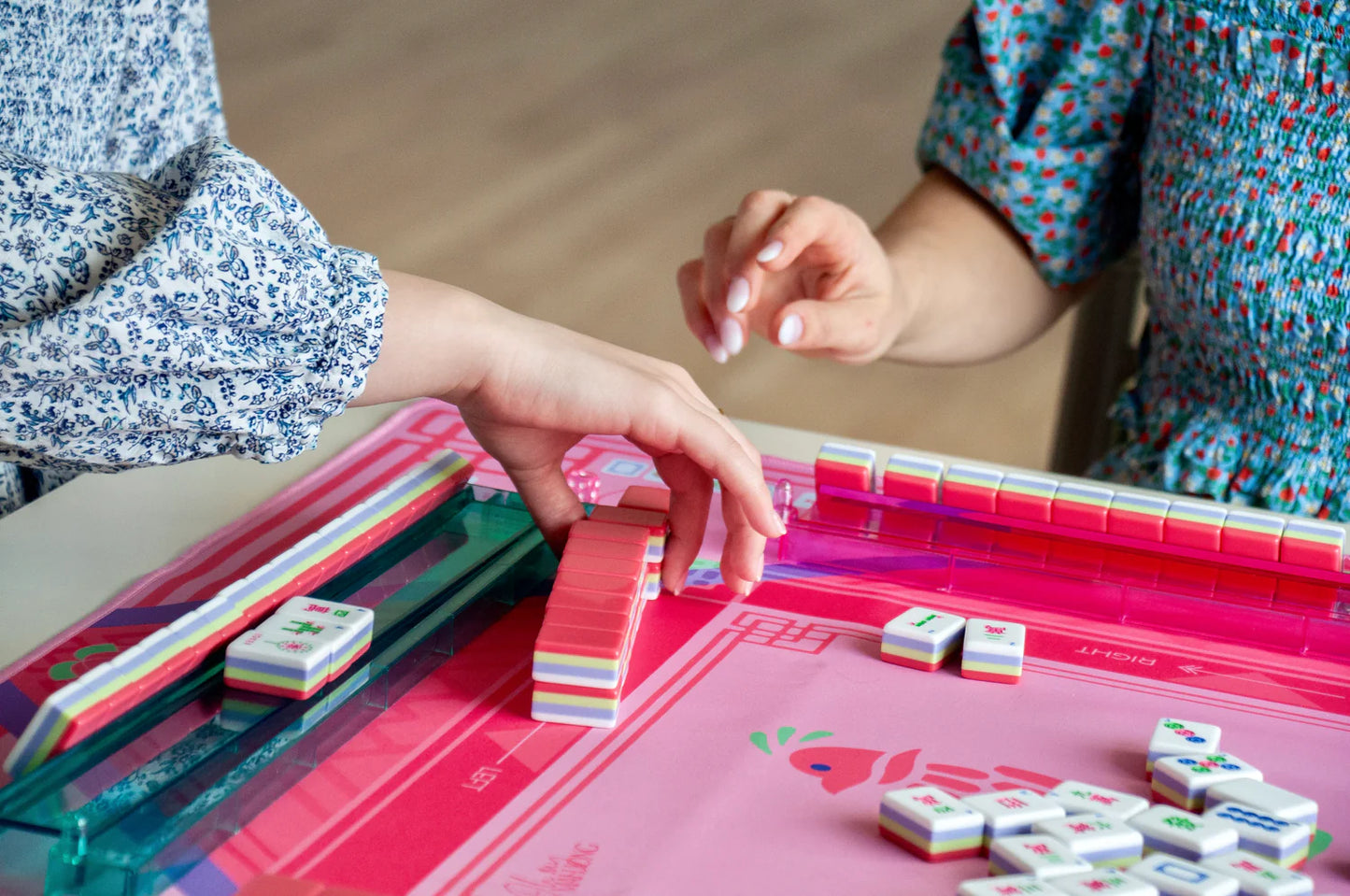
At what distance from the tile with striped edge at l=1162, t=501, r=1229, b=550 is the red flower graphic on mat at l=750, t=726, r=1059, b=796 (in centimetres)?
28

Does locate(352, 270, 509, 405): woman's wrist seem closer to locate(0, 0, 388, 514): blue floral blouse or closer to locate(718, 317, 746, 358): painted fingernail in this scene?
locate(0, 0, 388, 514): blue floral blouse

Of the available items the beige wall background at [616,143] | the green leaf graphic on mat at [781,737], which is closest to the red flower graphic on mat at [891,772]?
the green leaf graphic on mat at [781,737]

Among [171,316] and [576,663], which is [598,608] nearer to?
[576,663]

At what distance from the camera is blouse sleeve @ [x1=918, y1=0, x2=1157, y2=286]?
4.24 ft

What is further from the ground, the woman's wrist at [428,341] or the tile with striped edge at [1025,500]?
the woman's wrist at [428,341]

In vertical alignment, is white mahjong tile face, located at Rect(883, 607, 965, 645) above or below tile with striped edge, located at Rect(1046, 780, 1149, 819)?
above

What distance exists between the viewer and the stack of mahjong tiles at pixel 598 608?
734 mm

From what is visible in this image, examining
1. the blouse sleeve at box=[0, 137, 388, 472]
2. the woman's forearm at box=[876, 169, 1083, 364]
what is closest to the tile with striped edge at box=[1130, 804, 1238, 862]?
the blouse sleeve at box=[0, 137, 388, 472]

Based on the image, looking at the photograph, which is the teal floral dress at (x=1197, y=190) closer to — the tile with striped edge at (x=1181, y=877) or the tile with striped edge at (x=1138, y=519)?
the tile with striped edge at (x=1138, y=519)

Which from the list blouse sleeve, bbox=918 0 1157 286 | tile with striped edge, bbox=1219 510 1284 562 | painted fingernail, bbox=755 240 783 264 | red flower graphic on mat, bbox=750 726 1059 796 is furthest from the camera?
blouse sleeve, bbox=918 0 1157 286

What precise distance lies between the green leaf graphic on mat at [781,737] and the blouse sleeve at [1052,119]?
0.77 metres

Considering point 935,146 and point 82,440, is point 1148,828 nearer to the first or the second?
point 82,440

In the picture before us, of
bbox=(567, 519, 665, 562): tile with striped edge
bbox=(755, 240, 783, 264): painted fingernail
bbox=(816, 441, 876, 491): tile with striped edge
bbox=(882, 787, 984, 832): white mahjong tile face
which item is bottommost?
bbox=(882, 787, 984, 832): white mahjong tile face

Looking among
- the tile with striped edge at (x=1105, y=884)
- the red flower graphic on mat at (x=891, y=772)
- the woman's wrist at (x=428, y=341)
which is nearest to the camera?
the tile with striped edge at (x=1105, y=884)
